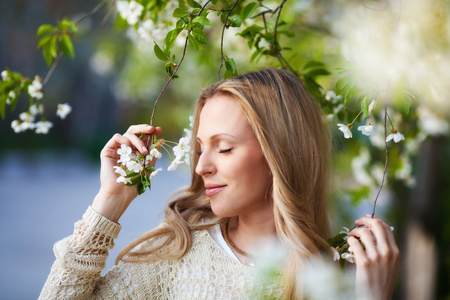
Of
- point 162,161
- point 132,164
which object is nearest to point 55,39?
point 132,164

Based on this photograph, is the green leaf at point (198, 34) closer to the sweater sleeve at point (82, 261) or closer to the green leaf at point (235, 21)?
the green leaf at point (235, 21)

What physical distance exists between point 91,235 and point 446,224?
375cm

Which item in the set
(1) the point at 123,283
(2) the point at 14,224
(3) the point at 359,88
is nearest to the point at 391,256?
(3) the point at 359,88

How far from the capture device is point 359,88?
170 centimetres

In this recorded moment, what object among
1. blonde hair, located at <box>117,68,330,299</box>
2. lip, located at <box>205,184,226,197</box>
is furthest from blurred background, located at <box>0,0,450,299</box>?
lip, located at <box>205,184,226,197</box>

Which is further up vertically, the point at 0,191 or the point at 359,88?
the point at 0,191

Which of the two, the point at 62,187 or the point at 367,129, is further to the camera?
the point at 62,187

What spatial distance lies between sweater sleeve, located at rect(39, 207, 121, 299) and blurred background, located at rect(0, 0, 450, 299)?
0.97 feet

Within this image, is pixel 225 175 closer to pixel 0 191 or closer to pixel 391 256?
pixel 391 256

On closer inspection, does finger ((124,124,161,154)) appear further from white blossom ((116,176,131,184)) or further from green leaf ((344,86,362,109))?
green leaf ((344,86,362,109))

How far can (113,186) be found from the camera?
184 cm

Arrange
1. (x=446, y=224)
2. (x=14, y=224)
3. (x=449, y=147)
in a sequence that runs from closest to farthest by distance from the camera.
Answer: (x=446, y=224) < (x=449, y=147) < (x=14, y=224)

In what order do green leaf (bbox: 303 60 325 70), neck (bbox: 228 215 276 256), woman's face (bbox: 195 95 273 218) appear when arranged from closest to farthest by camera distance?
woman's face (bbox: 195 95 273 218)
neck (bbox: 228 215 276 256)
green leaf (bbox: 303 60 325 70)

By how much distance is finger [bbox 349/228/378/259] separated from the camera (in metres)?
1.57
